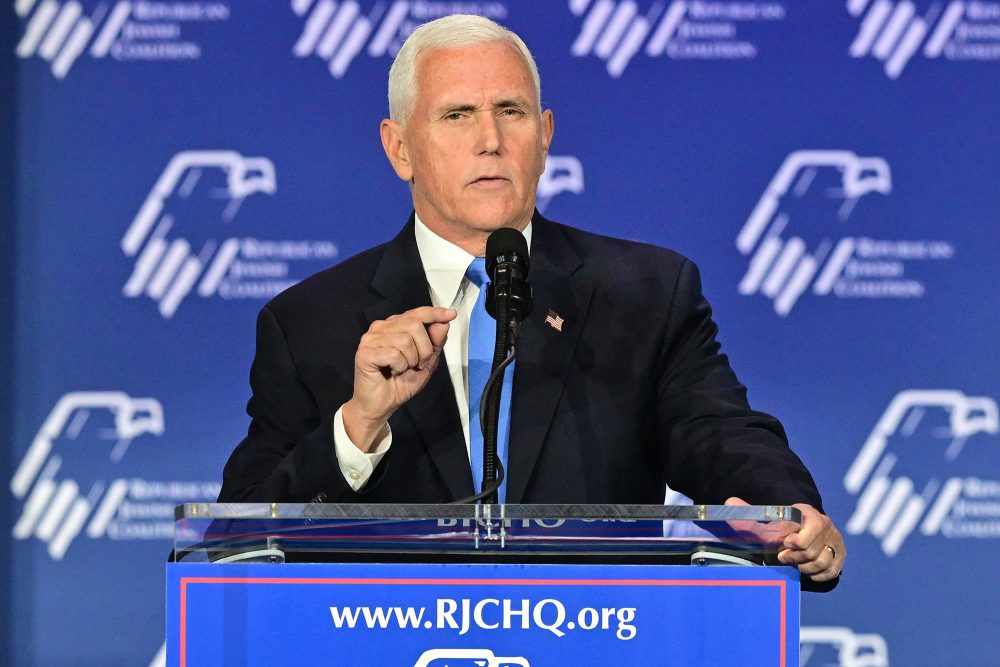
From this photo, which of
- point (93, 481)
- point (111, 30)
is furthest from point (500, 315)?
point (111, 30)

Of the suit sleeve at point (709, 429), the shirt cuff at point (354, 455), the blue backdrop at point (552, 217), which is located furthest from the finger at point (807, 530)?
the blue backdrop at point (552, 217)

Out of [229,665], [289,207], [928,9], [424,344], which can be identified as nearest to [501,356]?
[424,344]

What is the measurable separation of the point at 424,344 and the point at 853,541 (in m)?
2.22

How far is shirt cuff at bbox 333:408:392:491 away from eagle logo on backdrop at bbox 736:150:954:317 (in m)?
2.01

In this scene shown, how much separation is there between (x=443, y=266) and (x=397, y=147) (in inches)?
9.5

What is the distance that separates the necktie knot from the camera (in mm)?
2438

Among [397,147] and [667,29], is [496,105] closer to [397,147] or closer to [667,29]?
[397,147]

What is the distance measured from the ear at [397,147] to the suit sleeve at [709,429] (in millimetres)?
521

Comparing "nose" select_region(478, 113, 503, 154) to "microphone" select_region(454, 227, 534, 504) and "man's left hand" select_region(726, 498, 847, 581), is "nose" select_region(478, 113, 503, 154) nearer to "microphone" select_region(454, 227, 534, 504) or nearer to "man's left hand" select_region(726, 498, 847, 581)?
"microphone" select_region(454, 227, 534, 504)

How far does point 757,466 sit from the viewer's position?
2.07 meters

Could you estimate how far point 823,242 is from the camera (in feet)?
12.3

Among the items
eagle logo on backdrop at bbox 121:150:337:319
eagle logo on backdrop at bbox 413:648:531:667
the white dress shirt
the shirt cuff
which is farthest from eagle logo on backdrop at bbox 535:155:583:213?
eagle logo on backdrop at bbox 413:648:531:667

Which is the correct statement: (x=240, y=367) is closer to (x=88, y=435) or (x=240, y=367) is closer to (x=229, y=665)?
(x=88, y=435)

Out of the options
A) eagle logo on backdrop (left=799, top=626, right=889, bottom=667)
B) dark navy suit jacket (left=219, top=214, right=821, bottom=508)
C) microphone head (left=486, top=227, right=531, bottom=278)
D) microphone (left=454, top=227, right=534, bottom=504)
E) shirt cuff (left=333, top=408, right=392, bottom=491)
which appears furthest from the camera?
eagle logo on backdrop (left=799, top=626, right=889, bottom=667)
